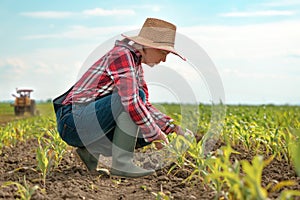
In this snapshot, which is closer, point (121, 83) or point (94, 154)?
point (121, 83)

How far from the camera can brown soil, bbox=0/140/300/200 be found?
292 cm

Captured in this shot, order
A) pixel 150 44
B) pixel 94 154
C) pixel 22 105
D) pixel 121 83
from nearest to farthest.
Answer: pixel 121 83, pixel 150 44, pixel 94 154, pixel 22 105

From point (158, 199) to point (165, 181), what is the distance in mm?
854

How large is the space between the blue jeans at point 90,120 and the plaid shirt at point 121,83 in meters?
0.08

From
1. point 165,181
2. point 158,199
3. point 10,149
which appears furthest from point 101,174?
point 10,149

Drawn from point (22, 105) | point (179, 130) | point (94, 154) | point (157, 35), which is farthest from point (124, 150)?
point (22, 105)

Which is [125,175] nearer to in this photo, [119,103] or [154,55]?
[119,103]

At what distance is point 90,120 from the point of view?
3545mm

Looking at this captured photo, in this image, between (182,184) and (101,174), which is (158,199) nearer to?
(182,184)

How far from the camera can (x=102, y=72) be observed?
3.46 m

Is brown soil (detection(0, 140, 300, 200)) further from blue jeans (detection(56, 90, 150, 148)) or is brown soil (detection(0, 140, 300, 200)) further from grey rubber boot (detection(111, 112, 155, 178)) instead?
blue jeans (detection(56, 90, 150, 148))

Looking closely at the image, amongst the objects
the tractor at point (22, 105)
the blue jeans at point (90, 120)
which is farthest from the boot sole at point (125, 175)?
the tractor at point (22, 105)

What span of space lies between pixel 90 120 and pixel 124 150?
35 cm

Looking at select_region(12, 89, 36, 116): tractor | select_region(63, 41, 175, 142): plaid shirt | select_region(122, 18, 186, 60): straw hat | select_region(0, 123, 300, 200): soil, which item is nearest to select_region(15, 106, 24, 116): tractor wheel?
select_region(12, 89, 36, 116): tractor
